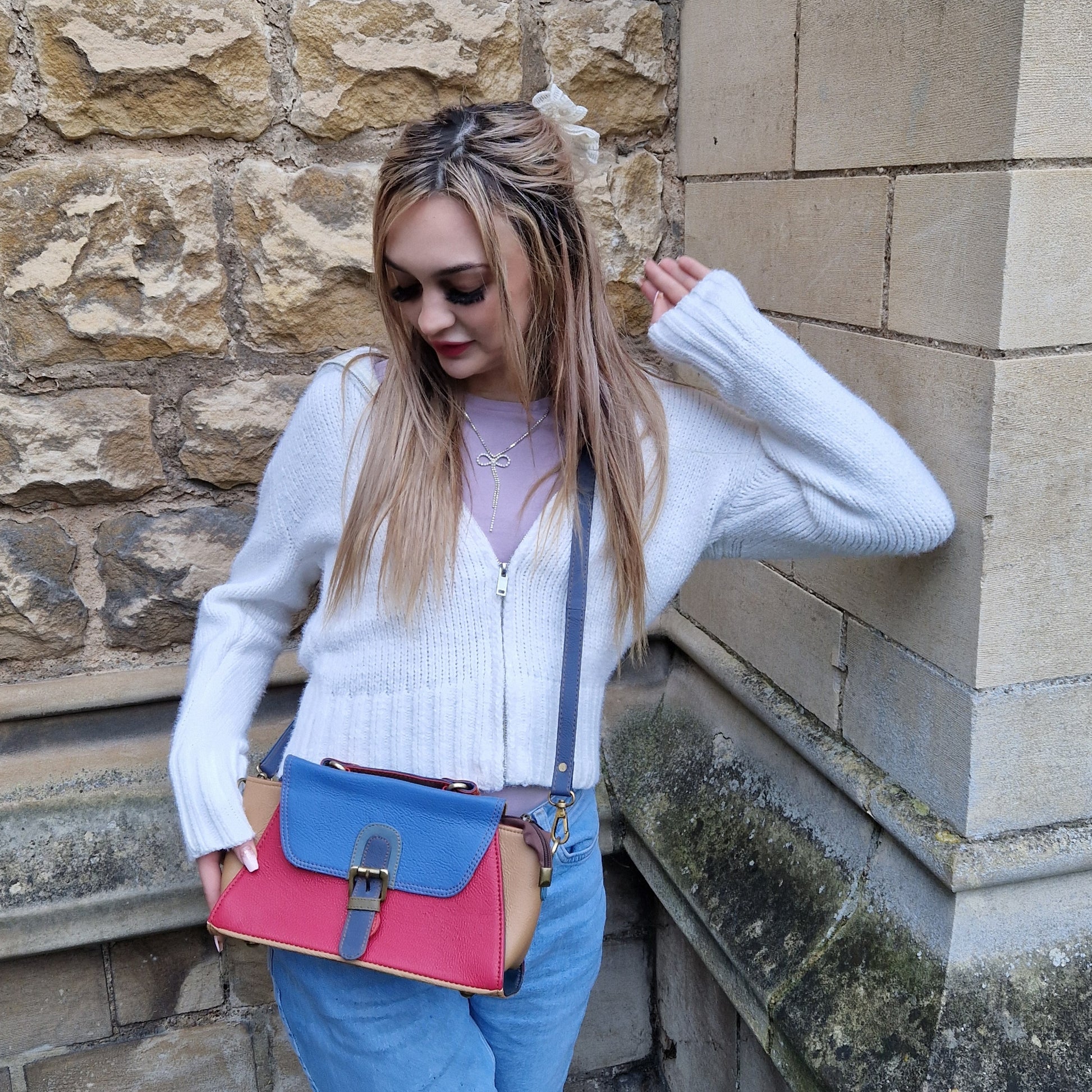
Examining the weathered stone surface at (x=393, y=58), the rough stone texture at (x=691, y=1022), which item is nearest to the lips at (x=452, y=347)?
the weathered stone surface at (x=393, y=58)

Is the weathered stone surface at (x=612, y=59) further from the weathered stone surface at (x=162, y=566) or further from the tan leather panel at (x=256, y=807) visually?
the tan leather panel at (x=256, y=807)

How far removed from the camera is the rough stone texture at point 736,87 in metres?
1.77

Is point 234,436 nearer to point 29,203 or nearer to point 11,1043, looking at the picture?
point 29,203

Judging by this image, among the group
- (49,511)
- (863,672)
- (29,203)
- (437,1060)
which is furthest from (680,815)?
(29,203)

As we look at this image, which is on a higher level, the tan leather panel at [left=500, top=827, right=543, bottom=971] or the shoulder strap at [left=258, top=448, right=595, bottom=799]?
the shoulder strap at [left=258, top=448, right=595, bottom=799]

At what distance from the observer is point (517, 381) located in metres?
1.48

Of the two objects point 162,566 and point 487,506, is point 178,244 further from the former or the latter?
point 487,506

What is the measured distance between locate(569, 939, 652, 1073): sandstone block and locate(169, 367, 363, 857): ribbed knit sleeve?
126cm

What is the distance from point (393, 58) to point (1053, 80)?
43.4 inches

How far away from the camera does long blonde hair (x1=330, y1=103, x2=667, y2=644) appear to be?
1.36 metres

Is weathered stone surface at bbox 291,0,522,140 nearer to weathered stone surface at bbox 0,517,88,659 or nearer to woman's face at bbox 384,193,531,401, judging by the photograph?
woman's face at bbox 384,193,531,401

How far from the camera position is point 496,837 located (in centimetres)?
133

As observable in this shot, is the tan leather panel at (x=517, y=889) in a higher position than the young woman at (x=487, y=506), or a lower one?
lower

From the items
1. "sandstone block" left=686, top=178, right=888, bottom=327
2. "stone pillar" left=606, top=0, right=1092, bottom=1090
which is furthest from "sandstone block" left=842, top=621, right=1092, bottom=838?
"sandstone block" left=686, top=178, right=888, bottom=327
